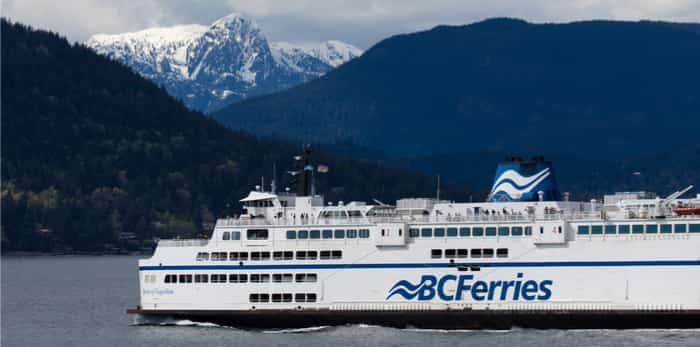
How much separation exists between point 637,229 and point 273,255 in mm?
13492

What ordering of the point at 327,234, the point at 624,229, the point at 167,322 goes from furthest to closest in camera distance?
the point at 167,322 < the point at 327,234 < the point at 624,229

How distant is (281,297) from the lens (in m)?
54.0

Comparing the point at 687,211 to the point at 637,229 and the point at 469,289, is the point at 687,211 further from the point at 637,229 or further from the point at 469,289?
the point at 469,289

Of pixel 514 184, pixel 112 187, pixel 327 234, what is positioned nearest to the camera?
pixel 327 234

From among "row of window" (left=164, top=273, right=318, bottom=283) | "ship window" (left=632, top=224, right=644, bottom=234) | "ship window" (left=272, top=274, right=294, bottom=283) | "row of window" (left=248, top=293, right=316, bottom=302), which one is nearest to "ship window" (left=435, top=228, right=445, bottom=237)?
"row of window" (left=164, top=273, right=318, bottom=283)

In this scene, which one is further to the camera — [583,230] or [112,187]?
[112,187]

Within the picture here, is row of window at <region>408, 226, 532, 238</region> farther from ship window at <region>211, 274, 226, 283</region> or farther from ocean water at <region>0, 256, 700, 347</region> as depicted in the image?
ship window at <region>211, 274, 226, 283</region>

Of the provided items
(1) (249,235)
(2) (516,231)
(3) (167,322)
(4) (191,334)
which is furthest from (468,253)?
(3) (167,322)

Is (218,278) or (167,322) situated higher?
(218,278)

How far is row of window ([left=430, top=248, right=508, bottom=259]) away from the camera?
5159 centimetres

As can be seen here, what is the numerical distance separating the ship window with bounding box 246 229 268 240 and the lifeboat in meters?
15.1

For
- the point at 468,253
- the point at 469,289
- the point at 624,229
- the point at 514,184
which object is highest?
the point at 514,184

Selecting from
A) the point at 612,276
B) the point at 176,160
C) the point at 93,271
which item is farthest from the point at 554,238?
the point at 176,160

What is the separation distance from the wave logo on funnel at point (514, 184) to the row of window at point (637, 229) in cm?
392
